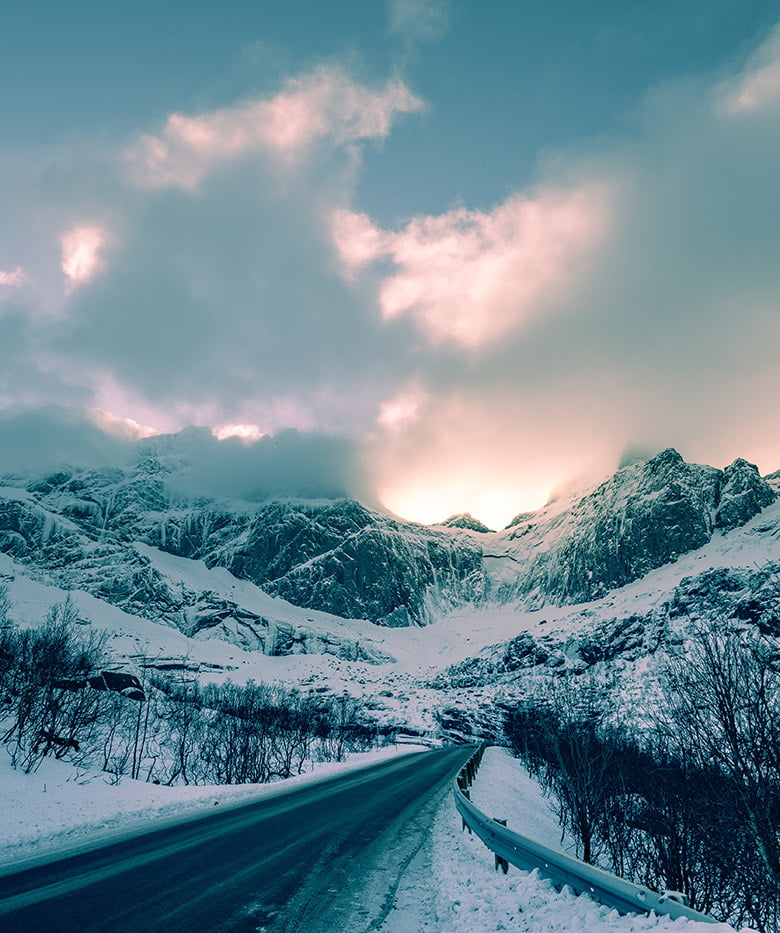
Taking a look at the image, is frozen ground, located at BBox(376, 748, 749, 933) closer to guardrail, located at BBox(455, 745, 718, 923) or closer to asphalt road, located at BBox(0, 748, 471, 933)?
guardrail, located at BBox(455, 745, 718, 923)

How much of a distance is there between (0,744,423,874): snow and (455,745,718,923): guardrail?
722cm

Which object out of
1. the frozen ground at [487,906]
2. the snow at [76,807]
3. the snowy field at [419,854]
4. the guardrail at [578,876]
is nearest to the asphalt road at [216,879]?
the frozen ground at [487,906]

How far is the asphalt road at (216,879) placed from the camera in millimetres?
5477

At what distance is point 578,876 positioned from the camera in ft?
16.8

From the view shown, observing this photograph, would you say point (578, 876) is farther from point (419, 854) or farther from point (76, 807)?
point (76, 807)

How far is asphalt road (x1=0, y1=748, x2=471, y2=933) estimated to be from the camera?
18.0 ft

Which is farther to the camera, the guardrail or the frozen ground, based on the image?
the frozen ground

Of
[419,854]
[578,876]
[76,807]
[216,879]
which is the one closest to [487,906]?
[578,876]

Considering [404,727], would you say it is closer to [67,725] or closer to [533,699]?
[533,699]

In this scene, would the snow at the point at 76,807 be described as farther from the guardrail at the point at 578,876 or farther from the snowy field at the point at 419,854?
the guardrail at the point at 578,876

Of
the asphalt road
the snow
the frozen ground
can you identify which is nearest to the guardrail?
the frozen ground

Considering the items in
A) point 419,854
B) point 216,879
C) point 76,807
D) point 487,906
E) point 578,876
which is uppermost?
point 578,876

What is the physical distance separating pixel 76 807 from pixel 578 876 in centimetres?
1435

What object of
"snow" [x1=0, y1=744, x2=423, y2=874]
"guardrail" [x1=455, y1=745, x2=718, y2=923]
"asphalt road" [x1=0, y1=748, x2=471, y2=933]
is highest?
"guardrail" [x1=455, y1=745, x2=718, y2=923]
